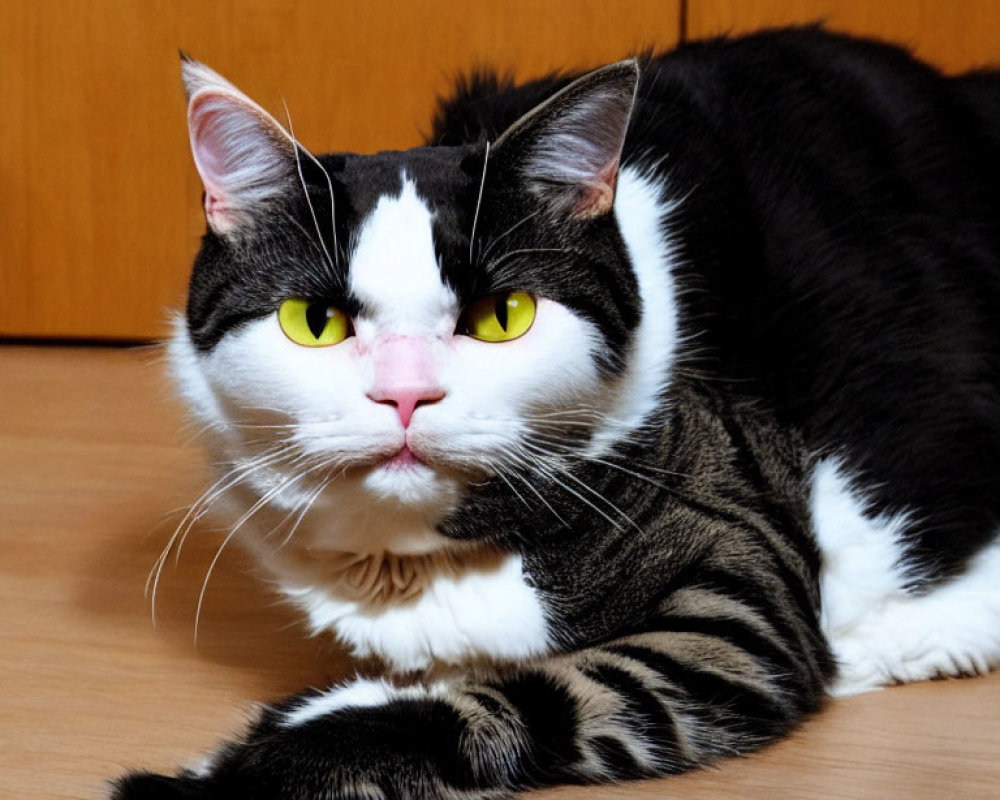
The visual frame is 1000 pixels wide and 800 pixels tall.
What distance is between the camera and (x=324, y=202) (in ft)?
2.95

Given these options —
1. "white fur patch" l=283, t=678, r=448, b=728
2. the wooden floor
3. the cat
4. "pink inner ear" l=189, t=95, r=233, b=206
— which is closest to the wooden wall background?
the wooden floor

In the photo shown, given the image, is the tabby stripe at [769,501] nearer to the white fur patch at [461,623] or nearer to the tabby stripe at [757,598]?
the tabby stripe at [757,598]

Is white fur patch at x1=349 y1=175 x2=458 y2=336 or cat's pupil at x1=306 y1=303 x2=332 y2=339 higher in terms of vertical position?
white fur patch at x1=349 y1=175 x2=458 y2=336

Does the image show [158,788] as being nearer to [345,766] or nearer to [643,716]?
[345,766]

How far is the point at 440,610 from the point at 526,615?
7 cm

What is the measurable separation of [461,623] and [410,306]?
260 mm

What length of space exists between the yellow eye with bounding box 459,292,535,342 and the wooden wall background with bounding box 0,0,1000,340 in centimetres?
133

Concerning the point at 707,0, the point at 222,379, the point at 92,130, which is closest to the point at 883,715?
the point at 222,379

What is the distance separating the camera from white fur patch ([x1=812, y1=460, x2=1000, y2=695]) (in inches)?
41.8

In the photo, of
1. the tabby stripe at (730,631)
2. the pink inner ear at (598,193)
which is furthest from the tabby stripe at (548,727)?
the pink inner ear at (598,193)

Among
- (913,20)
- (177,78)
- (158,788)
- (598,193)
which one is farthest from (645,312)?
(177,78)

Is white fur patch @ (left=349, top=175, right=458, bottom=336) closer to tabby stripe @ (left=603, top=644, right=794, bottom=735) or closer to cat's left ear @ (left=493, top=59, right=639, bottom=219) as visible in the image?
cat's left ear @ (left=493, top=59, right=639, bottom=219)

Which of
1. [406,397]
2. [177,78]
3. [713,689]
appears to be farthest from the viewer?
[177,78]

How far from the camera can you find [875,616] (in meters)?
1.08
